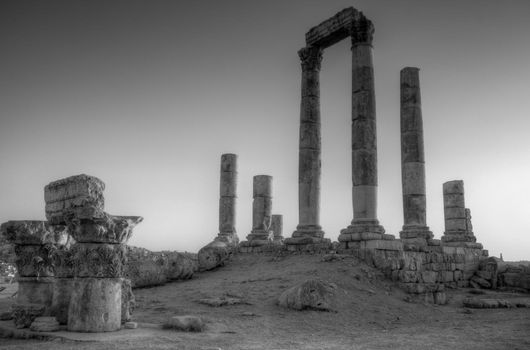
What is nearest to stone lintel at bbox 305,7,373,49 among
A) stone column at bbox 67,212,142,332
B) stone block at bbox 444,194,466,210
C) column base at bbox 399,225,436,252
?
column base at bbox 399,225,436,252

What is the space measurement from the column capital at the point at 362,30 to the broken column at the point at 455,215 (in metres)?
9.61

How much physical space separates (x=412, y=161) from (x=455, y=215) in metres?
6.12

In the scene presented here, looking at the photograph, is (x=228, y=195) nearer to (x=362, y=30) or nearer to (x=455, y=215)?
(x=362, y=30)

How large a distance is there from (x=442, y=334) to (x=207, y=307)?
16.2ft

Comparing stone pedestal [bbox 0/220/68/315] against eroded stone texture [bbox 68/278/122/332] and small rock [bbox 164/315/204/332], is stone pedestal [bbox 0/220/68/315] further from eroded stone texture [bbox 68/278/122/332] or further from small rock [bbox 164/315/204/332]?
small rock [bbox 164/315/204/332]

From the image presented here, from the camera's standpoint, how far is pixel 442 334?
28.8 feet

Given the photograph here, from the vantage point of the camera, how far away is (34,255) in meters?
9.11

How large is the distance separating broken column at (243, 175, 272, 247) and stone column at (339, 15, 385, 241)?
712 cm

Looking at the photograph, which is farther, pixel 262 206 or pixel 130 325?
pixel 262 206

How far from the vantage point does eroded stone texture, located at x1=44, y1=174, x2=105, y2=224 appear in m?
8.59

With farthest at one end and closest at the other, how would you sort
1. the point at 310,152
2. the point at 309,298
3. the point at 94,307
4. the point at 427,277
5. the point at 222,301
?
the point at 310,152 → the point at 427,277 → the point at 222,301 → the point at 309,298 → the point at 94,307

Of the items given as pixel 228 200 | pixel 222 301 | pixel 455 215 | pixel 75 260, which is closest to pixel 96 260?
pixel 75 260

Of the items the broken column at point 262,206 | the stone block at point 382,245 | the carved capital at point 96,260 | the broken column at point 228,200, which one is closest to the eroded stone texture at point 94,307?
the carved capital at point 96,260

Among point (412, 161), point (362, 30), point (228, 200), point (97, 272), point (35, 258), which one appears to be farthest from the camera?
point (228, 200)
